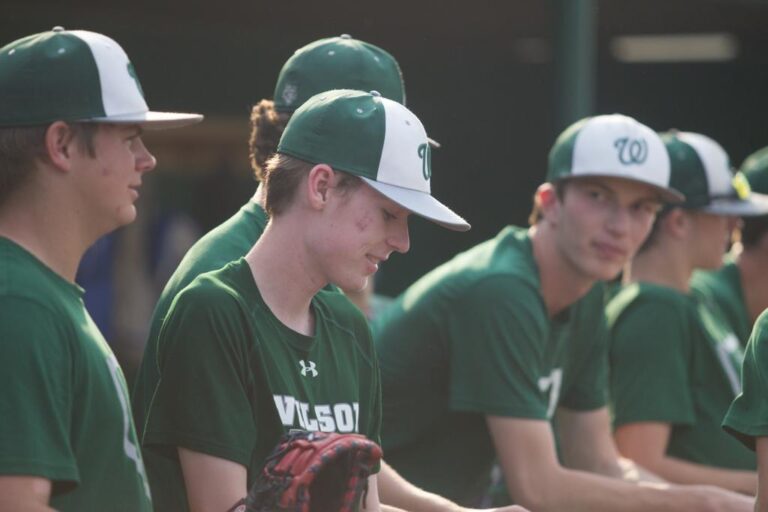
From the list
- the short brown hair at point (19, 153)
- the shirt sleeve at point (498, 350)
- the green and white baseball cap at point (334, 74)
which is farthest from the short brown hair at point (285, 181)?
the shirt sleeve at point (498, 350)

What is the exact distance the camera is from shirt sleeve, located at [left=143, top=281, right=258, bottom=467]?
249 cm

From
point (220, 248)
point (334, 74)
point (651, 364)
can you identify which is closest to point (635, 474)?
point (651, 364)

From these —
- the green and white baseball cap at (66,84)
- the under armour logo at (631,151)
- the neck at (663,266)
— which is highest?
the green and white baseball cap at (66,84)

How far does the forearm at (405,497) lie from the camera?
316 centimetres

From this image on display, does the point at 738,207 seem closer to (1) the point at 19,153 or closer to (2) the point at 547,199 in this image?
(2) the point at 547,199

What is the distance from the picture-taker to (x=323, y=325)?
277 centimetres

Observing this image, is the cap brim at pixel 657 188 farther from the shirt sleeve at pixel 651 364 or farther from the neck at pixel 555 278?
the shirt sleeve at pixel 651 364

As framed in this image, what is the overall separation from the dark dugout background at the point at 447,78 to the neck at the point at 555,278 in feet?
10.4

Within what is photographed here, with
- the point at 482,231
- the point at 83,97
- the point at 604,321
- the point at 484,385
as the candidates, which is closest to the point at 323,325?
the point at 83,97

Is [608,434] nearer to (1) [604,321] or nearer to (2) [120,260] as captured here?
(1) [604,321]

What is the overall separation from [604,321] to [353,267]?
172 centimetres

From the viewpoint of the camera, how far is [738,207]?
4926 mm

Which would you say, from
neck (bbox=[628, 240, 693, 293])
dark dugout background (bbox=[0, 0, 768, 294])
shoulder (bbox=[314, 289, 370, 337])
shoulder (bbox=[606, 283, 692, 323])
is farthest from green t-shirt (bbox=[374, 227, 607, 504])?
dark dugout background (bbox=[0, 0, 768, 294])

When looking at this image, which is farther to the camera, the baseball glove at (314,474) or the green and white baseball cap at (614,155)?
the green and white baseball cap at (614,155)
